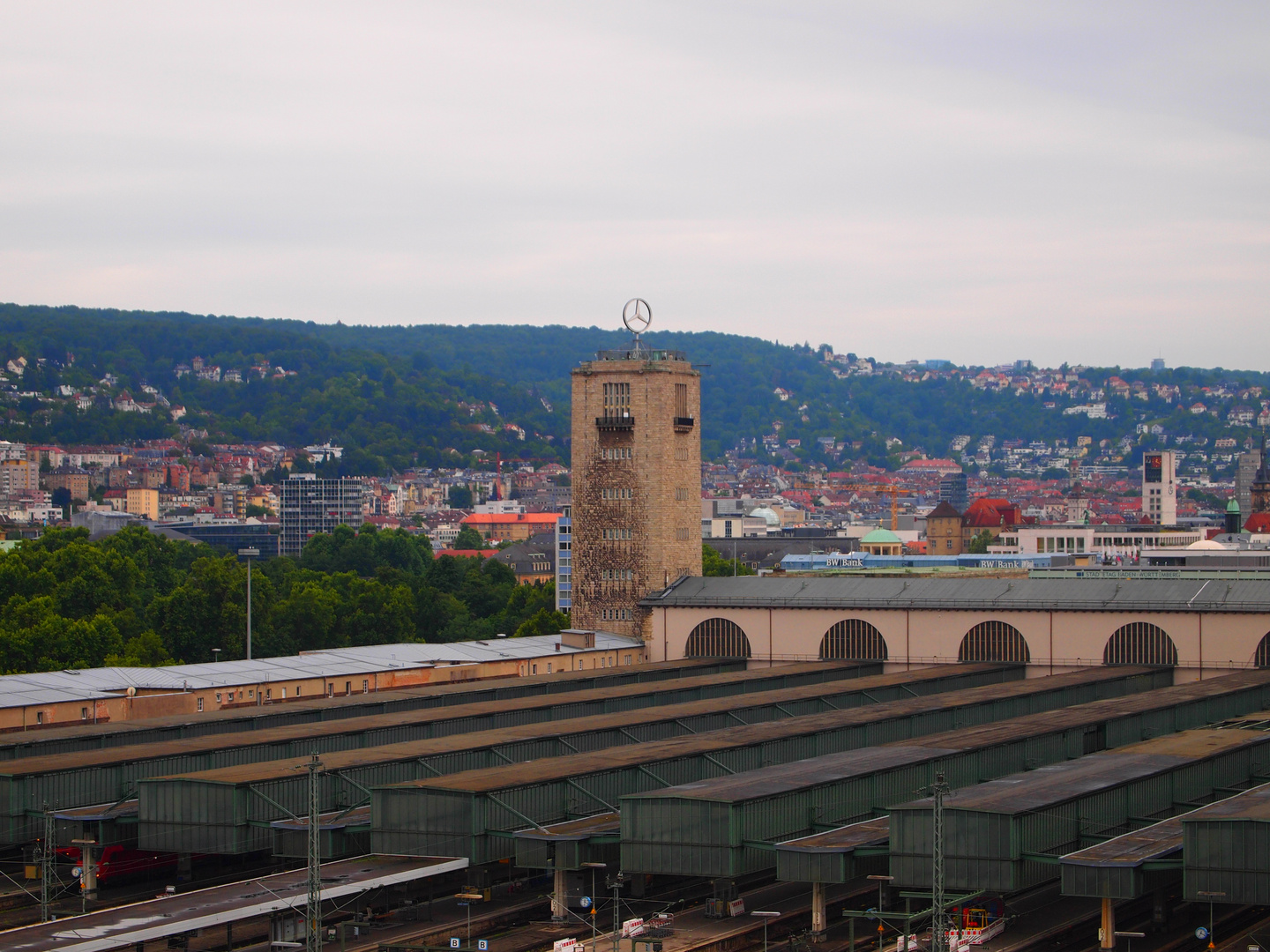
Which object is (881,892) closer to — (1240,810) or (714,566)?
(1240,810)

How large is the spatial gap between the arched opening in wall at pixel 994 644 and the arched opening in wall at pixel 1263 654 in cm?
882

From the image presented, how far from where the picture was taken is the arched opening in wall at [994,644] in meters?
74.1

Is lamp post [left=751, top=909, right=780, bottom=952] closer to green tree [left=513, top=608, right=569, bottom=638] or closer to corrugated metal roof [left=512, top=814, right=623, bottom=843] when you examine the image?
corrugated metal roof [left=512, top=814, right=623, bottom=843]

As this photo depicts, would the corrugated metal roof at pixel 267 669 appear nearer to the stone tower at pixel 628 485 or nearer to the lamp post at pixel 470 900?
the stone tower at pixel 628 485

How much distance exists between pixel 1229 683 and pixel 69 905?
131 ft

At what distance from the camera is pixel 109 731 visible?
2128 inches

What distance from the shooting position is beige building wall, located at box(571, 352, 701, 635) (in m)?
84.1

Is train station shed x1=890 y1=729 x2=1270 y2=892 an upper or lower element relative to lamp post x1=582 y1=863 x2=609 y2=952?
upper

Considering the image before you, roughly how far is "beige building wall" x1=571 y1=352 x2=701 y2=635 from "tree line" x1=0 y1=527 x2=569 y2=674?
18264 mm

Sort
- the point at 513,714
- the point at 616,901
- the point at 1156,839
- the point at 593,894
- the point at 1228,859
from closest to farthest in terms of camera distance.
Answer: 1. the point at 1228,859
2. the point at 616,901
3. the point at 1156,839
4. the point at 593,894
5. the point at 513,714

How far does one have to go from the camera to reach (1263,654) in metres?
69.4

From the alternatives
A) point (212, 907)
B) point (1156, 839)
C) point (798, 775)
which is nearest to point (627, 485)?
point (798, 775)

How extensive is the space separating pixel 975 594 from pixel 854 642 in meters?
5.49

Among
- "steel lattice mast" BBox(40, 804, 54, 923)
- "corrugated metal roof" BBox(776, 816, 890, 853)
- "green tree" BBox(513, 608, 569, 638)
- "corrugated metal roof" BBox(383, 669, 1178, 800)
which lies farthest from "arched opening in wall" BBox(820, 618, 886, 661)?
"steel lattice mast" BBox(40, 804, 54, 923)
